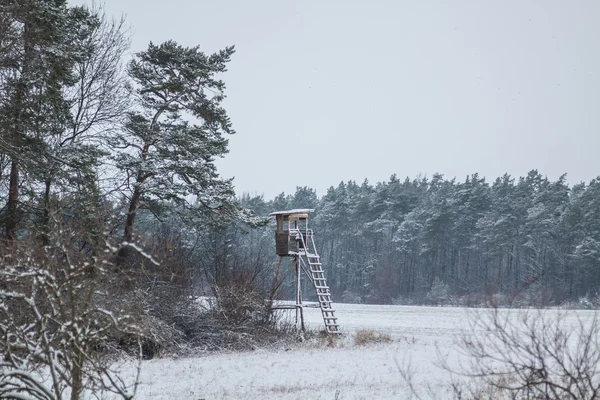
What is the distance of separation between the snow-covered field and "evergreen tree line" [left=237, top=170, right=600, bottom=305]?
36.9m

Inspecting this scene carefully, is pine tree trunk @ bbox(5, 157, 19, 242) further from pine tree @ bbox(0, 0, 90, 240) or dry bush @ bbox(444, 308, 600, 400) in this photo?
dry bush @ bbox(444, 308, 600, 400)

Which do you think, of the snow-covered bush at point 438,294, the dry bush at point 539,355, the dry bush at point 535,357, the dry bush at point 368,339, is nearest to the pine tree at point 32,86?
the dry bush at point 368,339

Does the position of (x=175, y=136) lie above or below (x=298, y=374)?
above

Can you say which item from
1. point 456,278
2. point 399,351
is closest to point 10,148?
point 399,351

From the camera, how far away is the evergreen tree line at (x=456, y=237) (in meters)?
61.1

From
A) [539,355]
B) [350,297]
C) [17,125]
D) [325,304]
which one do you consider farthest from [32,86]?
[350,297]

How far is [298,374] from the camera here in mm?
15633

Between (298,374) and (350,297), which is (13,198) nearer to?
(298,374)

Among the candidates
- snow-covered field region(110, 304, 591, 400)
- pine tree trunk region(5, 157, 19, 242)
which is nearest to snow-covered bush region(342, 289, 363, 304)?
snow-covered field region(110, 304, 591, 400)

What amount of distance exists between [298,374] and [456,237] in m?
59.1

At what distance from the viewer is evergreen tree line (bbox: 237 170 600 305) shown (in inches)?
2406

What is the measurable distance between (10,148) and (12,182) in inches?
124

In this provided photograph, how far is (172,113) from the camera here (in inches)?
931

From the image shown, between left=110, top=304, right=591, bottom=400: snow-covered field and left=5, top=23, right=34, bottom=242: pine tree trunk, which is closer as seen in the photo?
left=110, top=304, right=591, bottom=400: snow-covered field
